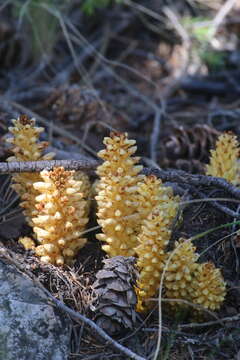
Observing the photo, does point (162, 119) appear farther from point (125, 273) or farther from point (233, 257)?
point (125, 273)

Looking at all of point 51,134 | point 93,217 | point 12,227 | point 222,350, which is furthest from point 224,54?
point 222,350

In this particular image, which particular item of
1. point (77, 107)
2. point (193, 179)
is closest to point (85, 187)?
point (193, 179)

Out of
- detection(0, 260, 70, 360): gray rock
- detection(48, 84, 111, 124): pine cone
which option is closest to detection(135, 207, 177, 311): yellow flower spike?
detection(0, 260, 70, 360): gray rock

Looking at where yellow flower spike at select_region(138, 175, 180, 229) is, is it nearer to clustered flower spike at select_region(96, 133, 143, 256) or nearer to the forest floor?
clustered flower spike at select_region(96, 133, 143, 256)

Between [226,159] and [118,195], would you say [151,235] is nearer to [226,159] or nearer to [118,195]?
[118,195]

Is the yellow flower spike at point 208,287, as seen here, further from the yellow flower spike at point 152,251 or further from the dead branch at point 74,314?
the dead branch at point 74,314

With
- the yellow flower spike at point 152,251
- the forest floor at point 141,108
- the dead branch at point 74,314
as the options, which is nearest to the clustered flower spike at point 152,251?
the yellow flower spike at point 152,251
